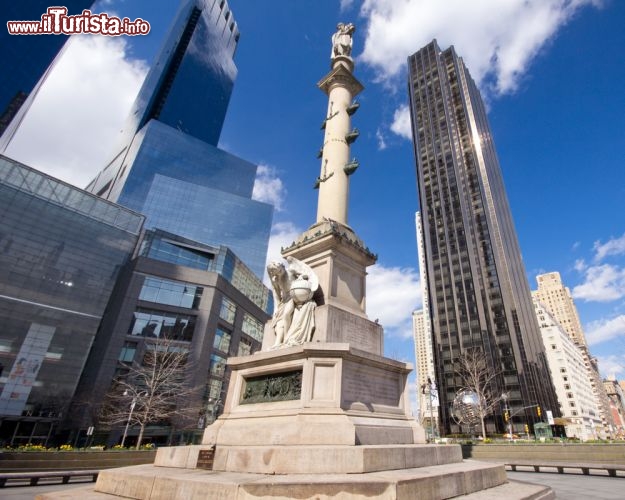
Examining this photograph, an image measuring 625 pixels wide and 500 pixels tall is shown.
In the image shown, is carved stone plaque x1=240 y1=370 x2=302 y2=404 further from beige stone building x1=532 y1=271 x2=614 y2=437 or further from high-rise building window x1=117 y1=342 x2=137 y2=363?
beige stone building x1=532 y1=271 x2=614 y2=437

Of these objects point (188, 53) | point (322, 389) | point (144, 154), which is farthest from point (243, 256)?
point (322, 389)

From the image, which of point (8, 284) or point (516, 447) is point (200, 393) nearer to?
point (8, 284)

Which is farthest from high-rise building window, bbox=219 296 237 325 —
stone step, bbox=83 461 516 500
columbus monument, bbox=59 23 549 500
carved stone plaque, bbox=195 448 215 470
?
stone step, bbox=83 461 516 500

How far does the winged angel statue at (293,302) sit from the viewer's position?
27.7 ft

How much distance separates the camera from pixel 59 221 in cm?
5362

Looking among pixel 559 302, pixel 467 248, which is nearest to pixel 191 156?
pixel 467 248

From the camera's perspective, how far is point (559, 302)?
161 meters

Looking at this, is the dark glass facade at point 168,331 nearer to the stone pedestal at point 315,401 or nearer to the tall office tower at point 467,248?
the stone pedestal at point 315,401

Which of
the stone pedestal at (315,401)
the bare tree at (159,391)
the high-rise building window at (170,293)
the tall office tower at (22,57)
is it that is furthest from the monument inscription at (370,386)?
the tall office tower at (22,57)

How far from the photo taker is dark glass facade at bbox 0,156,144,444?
43.6 m

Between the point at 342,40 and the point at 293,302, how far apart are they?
13.9 meters

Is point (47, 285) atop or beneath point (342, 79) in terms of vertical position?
atop

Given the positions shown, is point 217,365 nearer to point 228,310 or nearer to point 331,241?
point 228,310

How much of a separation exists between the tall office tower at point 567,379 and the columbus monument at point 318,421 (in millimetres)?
113958
